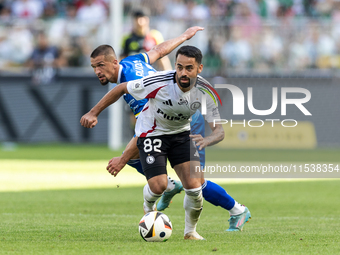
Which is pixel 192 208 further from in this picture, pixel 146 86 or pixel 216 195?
pixel 146 86

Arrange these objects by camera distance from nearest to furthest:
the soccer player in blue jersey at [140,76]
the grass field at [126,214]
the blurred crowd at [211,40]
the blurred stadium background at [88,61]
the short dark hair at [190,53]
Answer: the grass field at [126,214] → the short dark hair at [190,53] → the soccer player in blue jersey at [140,76] → the blurred stadium background at [88,61] → the blurred crowd at [211,40]

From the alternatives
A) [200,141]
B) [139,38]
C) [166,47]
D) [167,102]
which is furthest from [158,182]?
[139,38]

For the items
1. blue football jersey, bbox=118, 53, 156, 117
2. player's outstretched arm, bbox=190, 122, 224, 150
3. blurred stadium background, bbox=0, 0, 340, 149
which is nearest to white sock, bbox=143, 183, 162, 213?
player's outstretched arm, bbox=190, 122, 224, 150

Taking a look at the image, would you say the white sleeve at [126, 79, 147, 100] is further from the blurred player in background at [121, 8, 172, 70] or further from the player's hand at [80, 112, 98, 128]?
the blurred player in background at [121, 8, 172, 70]

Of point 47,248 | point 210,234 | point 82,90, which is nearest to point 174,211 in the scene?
point 210,234

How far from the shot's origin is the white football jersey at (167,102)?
5.33 meters

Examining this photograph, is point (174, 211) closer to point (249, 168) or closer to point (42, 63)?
point (249, 168)

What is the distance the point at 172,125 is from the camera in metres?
5.51

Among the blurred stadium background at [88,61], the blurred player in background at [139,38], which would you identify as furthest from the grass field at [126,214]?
the blurred stadium background at [88,61]

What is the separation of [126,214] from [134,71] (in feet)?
6.33

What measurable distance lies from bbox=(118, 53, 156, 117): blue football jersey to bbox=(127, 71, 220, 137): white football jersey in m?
0.70

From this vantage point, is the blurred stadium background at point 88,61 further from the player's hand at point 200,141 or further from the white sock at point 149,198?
the player's hand at point 200,141

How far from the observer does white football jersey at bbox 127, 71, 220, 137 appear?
533 cm

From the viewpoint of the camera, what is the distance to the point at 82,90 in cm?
1736
